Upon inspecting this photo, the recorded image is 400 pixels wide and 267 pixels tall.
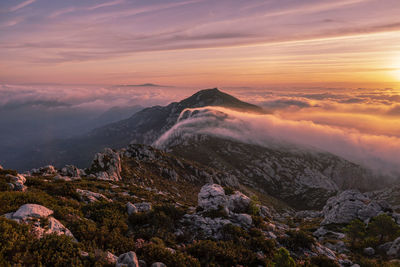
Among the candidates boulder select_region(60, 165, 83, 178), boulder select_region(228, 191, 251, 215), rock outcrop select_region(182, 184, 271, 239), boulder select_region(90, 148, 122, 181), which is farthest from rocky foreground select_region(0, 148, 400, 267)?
boulder select_region(90, 148, 122, 181)

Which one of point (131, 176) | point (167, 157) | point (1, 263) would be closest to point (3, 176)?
point (1, 263)

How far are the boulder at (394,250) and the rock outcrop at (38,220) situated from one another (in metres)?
40.3

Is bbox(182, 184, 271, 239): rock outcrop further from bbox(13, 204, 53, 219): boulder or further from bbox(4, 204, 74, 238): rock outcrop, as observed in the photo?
bbox(13, 204, 53, 219): boulder

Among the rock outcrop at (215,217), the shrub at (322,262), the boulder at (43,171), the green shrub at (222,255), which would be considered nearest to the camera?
the green shrub at (222,255)

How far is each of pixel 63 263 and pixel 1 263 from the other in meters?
2.33

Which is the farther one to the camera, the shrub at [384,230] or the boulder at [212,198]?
the shrub at [384,230]

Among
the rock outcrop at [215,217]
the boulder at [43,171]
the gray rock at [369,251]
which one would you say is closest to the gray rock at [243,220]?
the rock outcrop at [215,217]

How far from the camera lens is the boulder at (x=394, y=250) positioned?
27.9 meters

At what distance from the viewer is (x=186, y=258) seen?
13000 millimetres

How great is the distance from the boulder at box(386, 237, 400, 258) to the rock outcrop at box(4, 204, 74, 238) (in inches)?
1586

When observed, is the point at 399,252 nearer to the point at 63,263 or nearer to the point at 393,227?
the point at 393,227

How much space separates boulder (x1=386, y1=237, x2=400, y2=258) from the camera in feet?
91.4

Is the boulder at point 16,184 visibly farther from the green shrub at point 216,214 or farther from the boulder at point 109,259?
the green shrub at point 216,214

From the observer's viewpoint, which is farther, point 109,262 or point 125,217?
point 125,217
